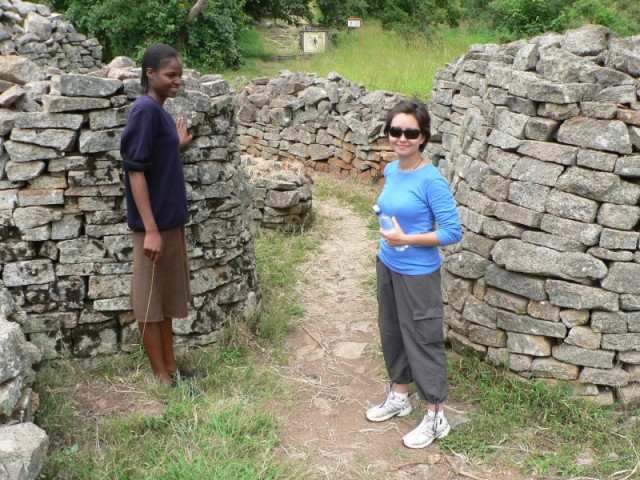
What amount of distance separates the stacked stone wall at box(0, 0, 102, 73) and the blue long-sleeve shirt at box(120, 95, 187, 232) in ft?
19.8

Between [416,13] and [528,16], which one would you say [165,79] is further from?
[416,13]

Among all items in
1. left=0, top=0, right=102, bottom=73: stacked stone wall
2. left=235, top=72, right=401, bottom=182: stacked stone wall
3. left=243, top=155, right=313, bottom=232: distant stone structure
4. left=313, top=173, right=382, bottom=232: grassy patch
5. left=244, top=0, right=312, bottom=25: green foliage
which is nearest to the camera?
left=243, top=155, right=313, bottom=232: distant stone structure

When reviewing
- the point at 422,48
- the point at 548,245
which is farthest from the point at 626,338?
the point at 422,48

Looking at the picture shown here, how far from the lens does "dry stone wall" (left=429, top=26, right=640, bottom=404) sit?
3.85 m

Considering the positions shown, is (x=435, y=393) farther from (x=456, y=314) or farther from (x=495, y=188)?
(x=495, y=188)

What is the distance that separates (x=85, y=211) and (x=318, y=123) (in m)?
6.61

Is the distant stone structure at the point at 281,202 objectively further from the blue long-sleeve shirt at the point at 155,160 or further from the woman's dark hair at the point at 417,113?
the woman's dark hair at the point at 417,113

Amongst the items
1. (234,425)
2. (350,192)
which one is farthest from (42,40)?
(234,425)

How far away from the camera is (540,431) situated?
387cm

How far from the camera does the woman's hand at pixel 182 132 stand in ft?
14.4

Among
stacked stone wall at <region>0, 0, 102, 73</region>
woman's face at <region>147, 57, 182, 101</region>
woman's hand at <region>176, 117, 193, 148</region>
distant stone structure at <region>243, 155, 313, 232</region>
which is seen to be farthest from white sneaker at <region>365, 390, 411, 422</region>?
stacked stone wall at <region>0, 0, 102, 73</region>

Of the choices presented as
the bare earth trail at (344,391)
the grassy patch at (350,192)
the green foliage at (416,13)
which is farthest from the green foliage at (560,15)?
the bare earth trail at (344,391)

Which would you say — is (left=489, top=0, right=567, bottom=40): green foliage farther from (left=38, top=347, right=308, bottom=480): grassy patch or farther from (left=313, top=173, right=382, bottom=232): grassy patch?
(left=38, top=347, right=308, bottom=480): grassy patch

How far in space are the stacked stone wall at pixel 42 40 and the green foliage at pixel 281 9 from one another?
8.01 metres
